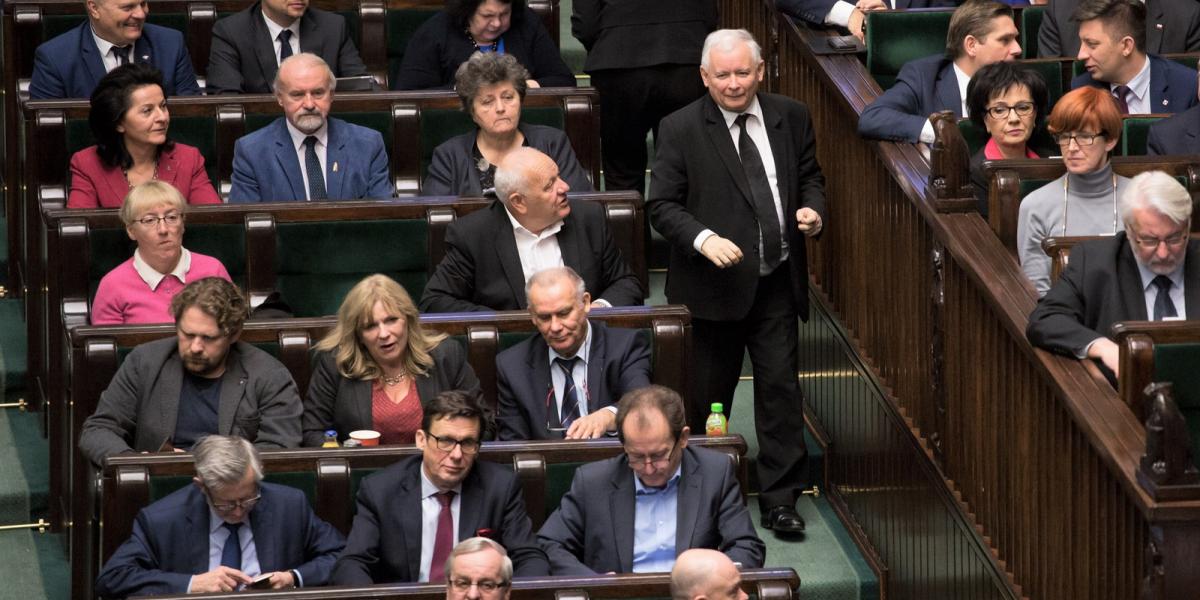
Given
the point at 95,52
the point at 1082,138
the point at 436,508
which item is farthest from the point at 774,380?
the point at 95,52

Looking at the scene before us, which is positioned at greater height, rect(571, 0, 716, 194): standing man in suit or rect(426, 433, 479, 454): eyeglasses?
rect(571, 0, 716, 194): standing man in suit

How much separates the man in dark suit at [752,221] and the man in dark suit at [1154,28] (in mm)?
909

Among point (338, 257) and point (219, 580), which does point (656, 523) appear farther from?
point (338, 257)

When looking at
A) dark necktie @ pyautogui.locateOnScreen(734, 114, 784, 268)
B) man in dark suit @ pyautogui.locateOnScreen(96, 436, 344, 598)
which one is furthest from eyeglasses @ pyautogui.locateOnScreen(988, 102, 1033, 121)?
man in dark suit @ pyautogui.locateOnScreen(96, 436, 344, 598)

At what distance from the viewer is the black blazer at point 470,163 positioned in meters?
→ 5.03

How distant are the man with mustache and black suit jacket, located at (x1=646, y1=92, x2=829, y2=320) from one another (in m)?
1.05

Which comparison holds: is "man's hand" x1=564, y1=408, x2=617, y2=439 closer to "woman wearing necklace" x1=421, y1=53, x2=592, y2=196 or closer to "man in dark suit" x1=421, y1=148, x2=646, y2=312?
"man in dark suit" x1=421, y1=148, x2=646, y2=312

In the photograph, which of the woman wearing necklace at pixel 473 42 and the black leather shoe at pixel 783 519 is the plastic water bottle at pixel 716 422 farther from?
the woman wearing necklace at pixel 473 42

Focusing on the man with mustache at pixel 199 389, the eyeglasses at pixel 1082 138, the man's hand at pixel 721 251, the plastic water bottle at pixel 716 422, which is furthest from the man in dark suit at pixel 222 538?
the eyeglasses at pixel 1082 138

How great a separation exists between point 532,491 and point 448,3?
6.75ft

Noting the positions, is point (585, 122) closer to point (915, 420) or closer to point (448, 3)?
point (448, 3)

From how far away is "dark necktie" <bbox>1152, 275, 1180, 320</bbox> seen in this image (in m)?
3.69

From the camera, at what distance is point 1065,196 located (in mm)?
4023

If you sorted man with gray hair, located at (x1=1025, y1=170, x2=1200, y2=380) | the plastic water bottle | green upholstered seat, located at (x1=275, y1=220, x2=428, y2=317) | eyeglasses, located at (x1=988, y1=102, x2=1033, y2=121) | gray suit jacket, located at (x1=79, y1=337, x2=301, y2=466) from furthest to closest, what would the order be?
1. green upholstered seat, located at (x1=275, y1=220, x2=428, y2=317)
2. the plastic water bottle
3. eyeglasses, located at (x1=988, y1=102, x2=1033, y2=121)
4. gray suit jacket, located at (x1=79, y1=337, x2=301, y2=466)
5. man with gray hair, located at (x1=1025, y1=170, x2=1200, y2=380)
